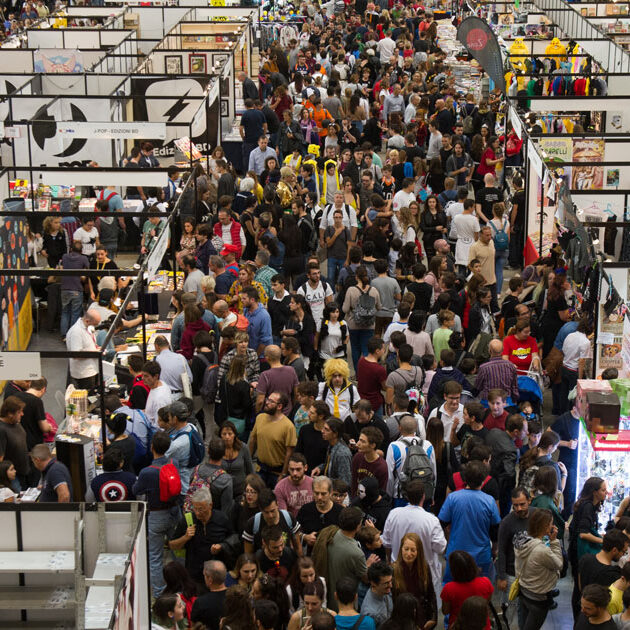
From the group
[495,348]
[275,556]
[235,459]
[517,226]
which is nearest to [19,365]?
[235,459]

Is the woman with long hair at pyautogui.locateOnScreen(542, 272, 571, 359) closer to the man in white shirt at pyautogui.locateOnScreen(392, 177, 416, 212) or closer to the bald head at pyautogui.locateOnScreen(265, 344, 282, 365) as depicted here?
the man in white shirt at pyautogui.locateOnScreen(392, 177, 416, 212)

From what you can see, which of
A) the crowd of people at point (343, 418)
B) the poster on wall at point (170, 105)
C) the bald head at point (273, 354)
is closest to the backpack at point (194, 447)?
the crowd of people at point (343, 418)

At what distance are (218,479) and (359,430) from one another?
1255mm

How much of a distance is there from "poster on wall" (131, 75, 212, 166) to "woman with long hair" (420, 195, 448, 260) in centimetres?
509

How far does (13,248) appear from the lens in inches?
588

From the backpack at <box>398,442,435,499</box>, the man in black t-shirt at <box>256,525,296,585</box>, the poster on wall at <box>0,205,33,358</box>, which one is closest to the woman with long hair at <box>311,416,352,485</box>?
the backpack at <box>398,442,435,499</box>

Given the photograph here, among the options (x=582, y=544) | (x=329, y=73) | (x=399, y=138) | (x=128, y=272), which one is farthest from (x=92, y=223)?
(x=329, y=73)

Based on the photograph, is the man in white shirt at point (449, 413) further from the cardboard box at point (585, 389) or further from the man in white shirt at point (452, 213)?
the man in white shirt at point (452, 213)

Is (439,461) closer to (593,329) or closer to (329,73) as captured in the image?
(593,329)

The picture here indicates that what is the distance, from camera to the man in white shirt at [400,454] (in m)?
9.56

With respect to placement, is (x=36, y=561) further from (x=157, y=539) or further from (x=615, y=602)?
(x=615, y=602)

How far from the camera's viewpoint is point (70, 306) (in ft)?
48.2

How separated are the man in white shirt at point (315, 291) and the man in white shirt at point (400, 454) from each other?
10.6ft

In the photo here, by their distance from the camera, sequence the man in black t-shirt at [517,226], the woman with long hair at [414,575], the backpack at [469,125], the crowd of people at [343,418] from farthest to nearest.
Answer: the backpack at [469,125] → the man in black t-shirt at [517,226] → the crowd of people at [343,418] → the woman with long hair at [414,575]
